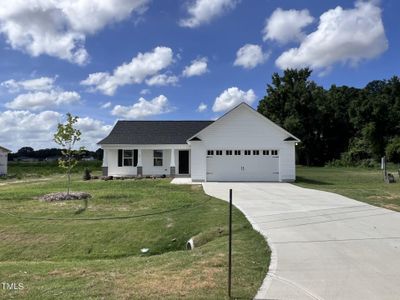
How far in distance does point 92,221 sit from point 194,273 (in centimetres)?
748

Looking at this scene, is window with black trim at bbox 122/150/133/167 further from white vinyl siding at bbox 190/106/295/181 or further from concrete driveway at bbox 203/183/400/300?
concrete driveway at bbox 203/183/400/300

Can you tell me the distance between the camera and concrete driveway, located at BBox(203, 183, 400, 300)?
18.5 feet

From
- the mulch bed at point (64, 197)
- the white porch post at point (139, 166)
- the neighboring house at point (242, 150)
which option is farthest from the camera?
the white porch post at point (139, 166)

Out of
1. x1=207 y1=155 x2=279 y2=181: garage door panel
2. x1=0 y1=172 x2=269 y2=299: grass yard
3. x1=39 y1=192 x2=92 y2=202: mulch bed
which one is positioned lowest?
x1=0 y1=172 x2=269 y2=299: grass yard

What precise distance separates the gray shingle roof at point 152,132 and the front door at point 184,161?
94 centimetres

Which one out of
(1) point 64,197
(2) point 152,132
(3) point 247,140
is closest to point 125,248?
(1) point 64,197

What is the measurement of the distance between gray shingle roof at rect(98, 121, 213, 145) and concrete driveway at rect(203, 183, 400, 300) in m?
18.3

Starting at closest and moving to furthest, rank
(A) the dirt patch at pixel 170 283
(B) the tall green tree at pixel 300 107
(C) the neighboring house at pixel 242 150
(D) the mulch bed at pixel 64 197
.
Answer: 1. (A) the dirt patch at pixel 170 283
2. (D) the mulch bed at pixel 64 197
3. (C) the neighboring house at pixel 242 150
4. (B) the tall green tree at pixel 300 107

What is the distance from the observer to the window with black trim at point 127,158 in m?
31.7

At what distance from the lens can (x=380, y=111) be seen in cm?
5694

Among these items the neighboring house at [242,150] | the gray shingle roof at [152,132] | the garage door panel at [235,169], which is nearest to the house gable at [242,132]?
the neighboring house at [242,150]

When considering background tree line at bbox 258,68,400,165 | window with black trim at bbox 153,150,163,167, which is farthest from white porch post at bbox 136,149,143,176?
background tree line at bbox 258,68,400,165

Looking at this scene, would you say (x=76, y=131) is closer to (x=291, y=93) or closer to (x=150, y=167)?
(x=150, y=167)

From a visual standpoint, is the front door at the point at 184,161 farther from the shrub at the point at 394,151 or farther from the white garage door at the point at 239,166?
the shrub at the point at 394,151
